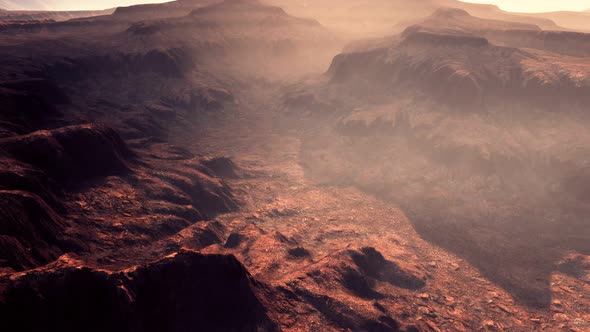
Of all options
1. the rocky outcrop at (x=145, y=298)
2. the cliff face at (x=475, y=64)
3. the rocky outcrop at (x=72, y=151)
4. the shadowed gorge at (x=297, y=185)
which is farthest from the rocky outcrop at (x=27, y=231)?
the cliff face at (x=475, y=64)

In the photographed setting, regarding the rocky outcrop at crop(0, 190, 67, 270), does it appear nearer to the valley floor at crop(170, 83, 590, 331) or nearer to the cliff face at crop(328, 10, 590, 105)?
the valley floor at crop(170, 83, 590, 331)

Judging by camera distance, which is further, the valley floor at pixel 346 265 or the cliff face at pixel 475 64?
the cliff face at pixel 475 64

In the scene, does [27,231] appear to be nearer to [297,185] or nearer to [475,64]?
[297,185]

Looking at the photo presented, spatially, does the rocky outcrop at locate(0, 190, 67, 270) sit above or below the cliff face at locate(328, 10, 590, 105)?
below

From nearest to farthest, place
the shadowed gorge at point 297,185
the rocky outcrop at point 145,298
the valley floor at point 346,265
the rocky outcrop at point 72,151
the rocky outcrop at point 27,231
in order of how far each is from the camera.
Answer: the rocky outcrop at point 145,298, the rocky outcrop at point 27,231, the shadowed gorge at point 297,185, the valley floor at point 346,265, the rocky outcrop at point 72,151

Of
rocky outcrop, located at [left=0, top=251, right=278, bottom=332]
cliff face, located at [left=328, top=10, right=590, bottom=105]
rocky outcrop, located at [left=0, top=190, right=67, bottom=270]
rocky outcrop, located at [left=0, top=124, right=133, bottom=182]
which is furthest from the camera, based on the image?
cliff face, located at [left=328, top=10, right=590, bottom=105]

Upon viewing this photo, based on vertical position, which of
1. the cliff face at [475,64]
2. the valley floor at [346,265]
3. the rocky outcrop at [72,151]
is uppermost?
the cliff face at [475,64]

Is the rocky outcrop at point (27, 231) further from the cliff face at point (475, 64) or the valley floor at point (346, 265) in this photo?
the cliff face at point (475, 64)

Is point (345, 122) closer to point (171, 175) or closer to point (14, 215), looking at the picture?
point (171, 175)

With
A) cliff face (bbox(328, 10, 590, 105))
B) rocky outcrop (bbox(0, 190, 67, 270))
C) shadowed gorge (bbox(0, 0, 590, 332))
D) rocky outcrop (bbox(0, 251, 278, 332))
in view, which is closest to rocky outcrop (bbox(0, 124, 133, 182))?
shadowed gorge (bbox(0, 0, 590, 332))
